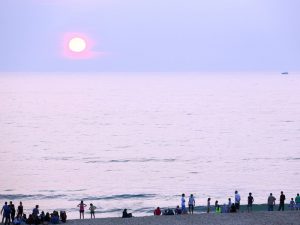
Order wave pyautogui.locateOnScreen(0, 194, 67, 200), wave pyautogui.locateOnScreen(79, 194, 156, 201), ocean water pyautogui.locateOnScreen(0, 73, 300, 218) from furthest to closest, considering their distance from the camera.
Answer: ocean water pyautogui.locateOnScreen(0, 73, 300, 218) < wave pyautogui.locateOnScreen(0, 194, 67, 200) < wave pyautogui.locateOnScreen(79, 194, 156, 201)

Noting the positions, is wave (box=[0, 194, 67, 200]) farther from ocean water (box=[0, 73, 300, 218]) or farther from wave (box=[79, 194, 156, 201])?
wave (box=[79, 194, 156, 201])

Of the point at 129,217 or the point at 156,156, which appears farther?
the point at 156,156

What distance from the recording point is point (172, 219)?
34.3 metres

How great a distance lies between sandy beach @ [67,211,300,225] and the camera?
110ft

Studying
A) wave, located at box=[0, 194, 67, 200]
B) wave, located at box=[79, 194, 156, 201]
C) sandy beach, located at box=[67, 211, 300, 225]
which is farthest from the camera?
wave, located at box=[0, 194, 67, 200]

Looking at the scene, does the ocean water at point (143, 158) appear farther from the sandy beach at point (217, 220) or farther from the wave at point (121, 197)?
the sandy beach at point (217, 220)

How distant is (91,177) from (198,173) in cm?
1167

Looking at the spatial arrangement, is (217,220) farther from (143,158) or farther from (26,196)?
(143,158)

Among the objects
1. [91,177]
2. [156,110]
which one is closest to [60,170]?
[91,177]

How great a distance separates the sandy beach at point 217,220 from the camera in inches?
1315

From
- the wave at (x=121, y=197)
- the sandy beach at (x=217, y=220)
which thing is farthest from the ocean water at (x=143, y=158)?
the sandy beach at (x=217, y=220)

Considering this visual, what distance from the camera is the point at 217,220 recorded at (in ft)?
112

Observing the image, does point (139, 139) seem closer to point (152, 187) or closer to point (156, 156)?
point (156, 156)

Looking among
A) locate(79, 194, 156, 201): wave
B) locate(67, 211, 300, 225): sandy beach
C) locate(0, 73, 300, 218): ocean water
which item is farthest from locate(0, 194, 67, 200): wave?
locate(67, 211, 300, 225): sandy beach
